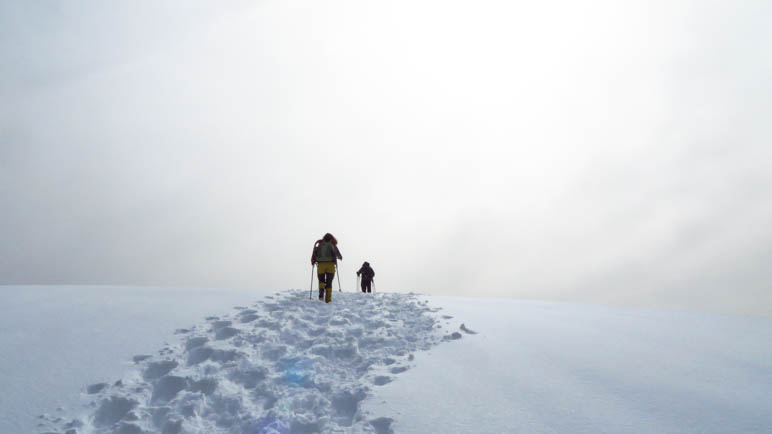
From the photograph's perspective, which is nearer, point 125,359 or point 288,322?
point 125,359

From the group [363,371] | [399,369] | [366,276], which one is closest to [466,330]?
[399,369]

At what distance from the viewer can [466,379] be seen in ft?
16.6

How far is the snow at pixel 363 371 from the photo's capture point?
4156 millimetres

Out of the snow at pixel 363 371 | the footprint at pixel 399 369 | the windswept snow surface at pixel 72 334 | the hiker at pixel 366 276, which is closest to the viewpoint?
the snow at pixel 363 371

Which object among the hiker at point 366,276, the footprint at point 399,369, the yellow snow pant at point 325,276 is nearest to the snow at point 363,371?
the footprint at point 399,369

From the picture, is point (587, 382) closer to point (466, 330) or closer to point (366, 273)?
point (466, 330)

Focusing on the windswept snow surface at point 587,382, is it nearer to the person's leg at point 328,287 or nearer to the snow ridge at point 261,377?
the snow ridge at point 261,377

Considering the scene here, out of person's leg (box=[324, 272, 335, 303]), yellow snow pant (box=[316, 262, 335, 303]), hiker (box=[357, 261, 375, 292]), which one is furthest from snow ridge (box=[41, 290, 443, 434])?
hiker (box=[357, 261, 375, 292])

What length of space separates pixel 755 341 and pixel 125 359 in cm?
1013

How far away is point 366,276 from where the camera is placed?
16.4 m

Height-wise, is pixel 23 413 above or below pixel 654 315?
below

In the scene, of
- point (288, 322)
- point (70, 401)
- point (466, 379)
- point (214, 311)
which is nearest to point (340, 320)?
point (288, 322)

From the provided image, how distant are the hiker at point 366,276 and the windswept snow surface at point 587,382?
28.8 ft

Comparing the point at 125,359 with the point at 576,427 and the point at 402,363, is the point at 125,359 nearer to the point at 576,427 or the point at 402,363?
the point at 402,363
